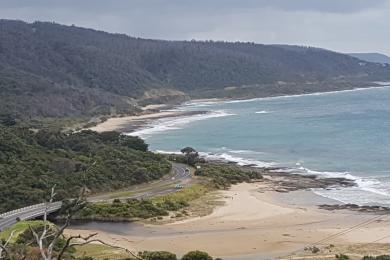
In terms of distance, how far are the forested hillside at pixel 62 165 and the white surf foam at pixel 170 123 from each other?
3691cm

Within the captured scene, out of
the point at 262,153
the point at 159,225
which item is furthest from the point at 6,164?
the point at 262,153

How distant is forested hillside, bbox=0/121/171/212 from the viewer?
176ft

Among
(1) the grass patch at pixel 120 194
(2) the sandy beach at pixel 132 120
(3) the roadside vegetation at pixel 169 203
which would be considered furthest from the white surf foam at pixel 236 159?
(2) the sandy beach at pixel 132 120

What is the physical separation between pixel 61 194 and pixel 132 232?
11.9 metres

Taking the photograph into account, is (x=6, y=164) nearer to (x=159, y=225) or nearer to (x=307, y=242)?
(x=159, y=225)

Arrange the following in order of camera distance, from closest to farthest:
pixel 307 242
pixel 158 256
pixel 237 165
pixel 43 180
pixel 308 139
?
pixel 158 256 → pixel 307 242 → pixel 43 180 → pixel 237 165 → pixel 308 139

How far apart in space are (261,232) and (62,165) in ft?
79.9

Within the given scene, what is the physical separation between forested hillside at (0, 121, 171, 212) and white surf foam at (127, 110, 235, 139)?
36913mm

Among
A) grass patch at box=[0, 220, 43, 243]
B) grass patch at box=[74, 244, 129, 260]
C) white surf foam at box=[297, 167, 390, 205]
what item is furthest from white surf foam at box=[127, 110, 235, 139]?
grass patch at box=[74, 244, 129, 260]

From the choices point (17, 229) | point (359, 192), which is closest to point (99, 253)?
point (17, 229)

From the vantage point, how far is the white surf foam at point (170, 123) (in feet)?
389

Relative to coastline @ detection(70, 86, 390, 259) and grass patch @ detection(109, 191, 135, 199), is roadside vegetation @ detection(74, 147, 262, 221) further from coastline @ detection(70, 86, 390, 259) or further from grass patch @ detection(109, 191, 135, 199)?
grass patch @ detection(109, 191, 135, 199)

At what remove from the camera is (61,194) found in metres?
54.1

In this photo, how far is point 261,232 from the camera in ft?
145
